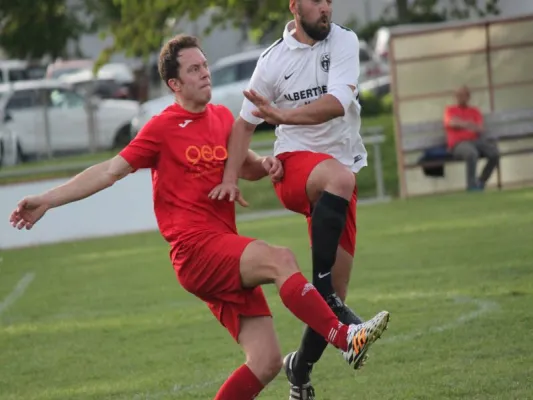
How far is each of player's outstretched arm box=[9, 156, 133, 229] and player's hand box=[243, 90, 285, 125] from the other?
0.68 m

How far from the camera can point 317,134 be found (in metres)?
7.20

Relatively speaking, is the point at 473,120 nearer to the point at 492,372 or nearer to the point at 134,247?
the point at 134,247

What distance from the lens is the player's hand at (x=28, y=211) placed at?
6426 millimetres

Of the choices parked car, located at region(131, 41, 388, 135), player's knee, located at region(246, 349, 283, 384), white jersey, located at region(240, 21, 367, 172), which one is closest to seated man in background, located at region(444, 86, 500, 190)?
parked car, located at region(131, 41, 388, 135)

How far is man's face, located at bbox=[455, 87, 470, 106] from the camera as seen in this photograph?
2117cm

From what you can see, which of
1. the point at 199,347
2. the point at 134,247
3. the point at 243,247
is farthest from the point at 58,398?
the point at 134,247

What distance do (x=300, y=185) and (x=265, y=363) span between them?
1.11m

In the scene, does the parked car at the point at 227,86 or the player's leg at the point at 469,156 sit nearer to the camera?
the player's leg at the point at 469,156

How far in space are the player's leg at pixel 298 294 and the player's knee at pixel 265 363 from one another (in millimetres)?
226

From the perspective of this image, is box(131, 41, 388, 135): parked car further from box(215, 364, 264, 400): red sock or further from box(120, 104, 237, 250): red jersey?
box(215, 364, 264, 400): red sock

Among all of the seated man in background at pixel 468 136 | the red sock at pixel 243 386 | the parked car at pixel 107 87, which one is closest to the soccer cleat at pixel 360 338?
the red sock at pixel 243 386

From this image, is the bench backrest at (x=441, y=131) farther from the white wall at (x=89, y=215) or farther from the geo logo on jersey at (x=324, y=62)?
the geo logo on jersey at (x=324, y=62)

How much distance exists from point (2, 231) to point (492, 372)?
→ 13.2 m

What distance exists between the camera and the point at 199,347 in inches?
386
